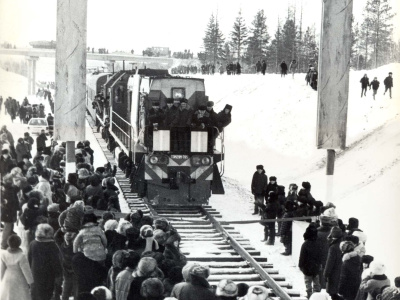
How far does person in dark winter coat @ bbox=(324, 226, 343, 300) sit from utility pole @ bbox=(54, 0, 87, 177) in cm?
267

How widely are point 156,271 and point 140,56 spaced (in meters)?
2.65

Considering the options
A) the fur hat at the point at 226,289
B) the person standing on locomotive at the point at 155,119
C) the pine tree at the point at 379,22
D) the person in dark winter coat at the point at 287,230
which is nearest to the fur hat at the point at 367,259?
the person in dark winter coat at the point at 287,230

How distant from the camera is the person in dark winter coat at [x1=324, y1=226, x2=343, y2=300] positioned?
7.17 meters

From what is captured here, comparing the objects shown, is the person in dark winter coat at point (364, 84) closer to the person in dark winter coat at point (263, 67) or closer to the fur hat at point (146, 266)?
the person in dark winter coat at point (263, 67)

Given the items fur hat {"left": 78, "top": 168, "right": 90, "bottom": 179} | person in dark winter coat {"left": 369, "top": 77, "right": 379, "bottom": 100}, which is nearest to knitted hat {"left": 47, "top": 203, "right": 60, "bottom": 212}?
fur hat {"left": 78, "top": 168, "right": 90, "bottom": 179}

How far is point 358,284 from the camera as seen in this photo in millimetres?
6914

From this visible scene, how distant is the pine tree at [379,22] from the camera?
754 centimetres

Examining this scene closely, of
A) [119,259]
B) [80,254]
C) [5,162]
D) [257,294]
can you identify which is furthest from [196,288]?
[5,162]

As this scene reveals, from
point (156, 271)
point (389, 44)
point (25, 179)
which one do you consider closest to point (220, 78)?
point (389, 44)

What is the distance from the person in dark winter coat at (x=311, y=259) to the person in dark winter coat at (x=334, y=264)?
8.1 inches

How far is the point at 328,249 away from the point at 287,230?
1.13 meters

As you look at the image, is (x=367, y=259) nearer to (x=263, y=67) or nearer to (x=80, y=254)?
(x=263, y=67)

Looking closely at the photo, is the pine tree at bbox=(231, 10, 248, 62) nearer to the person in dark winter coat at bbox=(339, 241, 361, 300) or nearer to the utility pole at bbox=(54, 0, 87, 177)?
the utility pole at bbox=(54, 0, 87, 177)

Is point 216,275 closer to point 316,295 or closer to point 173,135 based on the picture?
point 316,295
